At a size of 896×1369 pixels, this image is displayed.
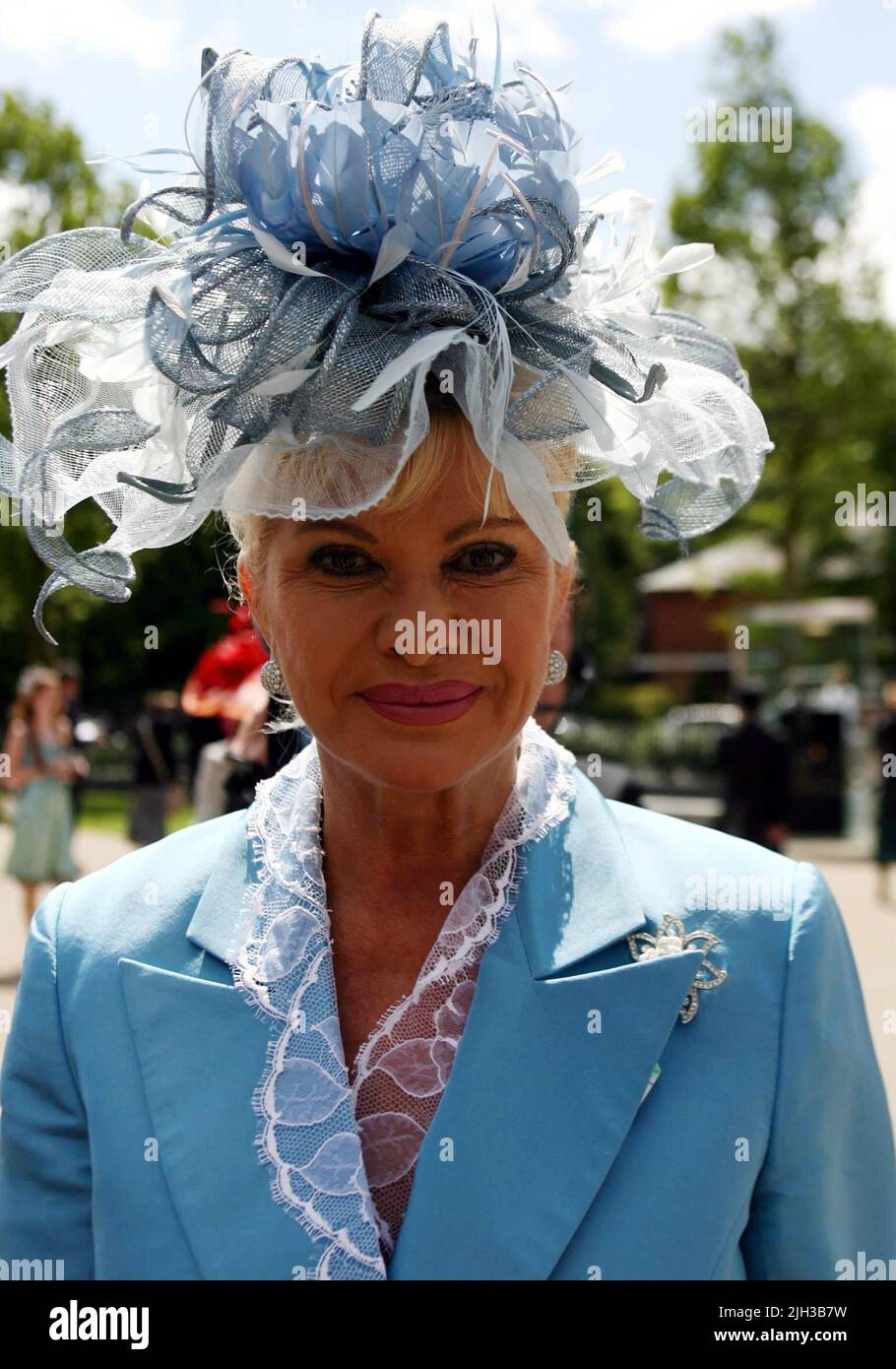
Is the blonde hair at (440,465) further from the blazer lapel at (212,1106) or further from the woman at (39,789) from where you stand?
the woman at (39,789)

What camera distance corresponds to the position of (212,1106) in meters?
1.85

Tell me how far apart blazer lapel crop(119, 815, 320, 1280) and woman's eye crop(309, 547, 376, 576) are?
56 cm

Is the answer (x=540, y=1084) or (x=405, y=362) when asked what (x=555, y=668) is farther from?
(x=405, y=362)

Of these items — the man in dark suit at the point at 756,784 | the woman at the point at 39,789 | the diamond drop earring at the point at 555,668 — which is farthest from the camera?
the man in dark suit at the point at 756,784

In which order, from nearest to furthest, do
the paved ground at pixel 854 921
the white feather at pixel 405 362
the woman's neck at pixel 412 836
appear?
the white feather at pixel 405 362 < the woman's neck at pixel 412 836 < the paved ground at pixel 854 921

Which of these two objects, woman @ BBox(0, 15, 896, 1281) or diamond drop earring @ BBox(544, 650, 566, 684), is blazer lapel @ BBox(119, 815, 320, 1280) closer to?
woman @ BBox(0, 15, 896, 1281)

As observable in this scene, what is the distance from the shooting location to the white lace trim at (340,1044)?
5.84 ft

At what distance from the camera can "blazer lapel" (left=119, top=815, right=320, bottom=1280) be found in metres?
1.77

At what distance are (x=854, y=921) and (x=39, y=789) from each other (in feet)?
19.0

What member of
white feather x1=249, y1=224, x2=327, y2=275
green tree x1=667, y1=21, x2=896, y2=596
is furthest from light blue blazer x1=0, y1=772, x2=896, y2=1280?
green tree x1=667, y1=21, x2=896, y2=596

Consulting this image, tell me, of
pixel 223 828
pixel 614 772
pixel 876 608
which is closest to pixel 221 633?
pixel 876 608

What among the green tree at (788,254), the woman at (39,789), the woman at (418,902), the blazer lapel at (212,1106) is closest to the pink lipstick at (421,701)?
the woman at (418,902)

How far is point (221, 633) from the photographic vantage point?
2936 centimetres
